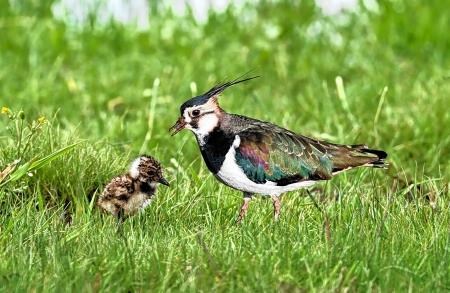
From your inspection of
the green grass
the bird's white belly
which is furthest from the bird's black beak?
the bird's white belly

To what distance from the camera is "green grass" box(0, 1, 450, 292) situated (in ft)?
18.5

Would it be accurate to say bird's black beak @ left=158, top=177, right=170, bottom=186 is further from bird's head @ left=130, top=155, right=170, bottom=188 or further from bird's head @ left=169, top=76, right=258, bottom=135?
bird's head @ left=169, top=76, right=258, bottom=135

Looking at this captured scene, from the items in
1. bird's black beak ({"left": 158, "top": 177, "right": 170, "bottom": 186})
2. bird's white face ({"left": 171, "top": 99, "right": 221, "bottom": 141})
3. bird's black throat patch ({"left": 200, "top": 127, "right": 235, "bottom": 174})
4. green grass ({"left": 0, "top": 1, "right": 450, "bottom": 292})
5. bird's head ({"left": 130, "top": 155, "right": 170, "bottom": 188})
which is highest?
bird's white face ({"left": 171, "top": 99, "right": 221, "bottom": 141})

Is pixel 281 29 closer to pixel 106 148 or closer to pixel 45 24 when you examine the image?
pixel 45 24

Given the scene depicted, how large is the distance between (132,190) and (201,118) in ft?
1.89

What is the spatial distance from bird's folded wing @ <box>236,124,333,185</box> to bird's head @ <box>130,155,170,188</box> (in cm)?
54

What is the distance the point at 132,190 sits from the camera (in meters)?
6.79

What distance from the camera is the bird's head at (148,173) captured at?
6.84 m

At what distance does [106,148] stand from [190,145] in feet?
5.14

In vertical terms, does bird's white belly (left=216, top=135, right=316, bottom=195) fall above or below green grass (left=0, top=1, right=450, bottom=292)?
above

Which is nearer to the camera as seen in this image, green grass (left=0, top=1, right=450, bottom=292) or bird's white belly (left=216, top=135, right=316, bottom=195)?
green grass (left=0, top=1, right=450, bottom=292)

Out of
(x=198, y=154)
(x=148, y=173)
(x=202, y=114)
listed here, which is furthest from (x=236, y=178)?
(x=198, y=154)

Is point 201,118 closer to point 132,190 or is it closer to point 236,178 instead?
point 236,178

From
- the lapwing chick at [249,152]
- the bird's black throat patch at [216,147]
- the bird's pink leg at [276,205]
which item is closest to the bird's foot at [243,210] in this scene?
the lapwing chick at [249,152]
